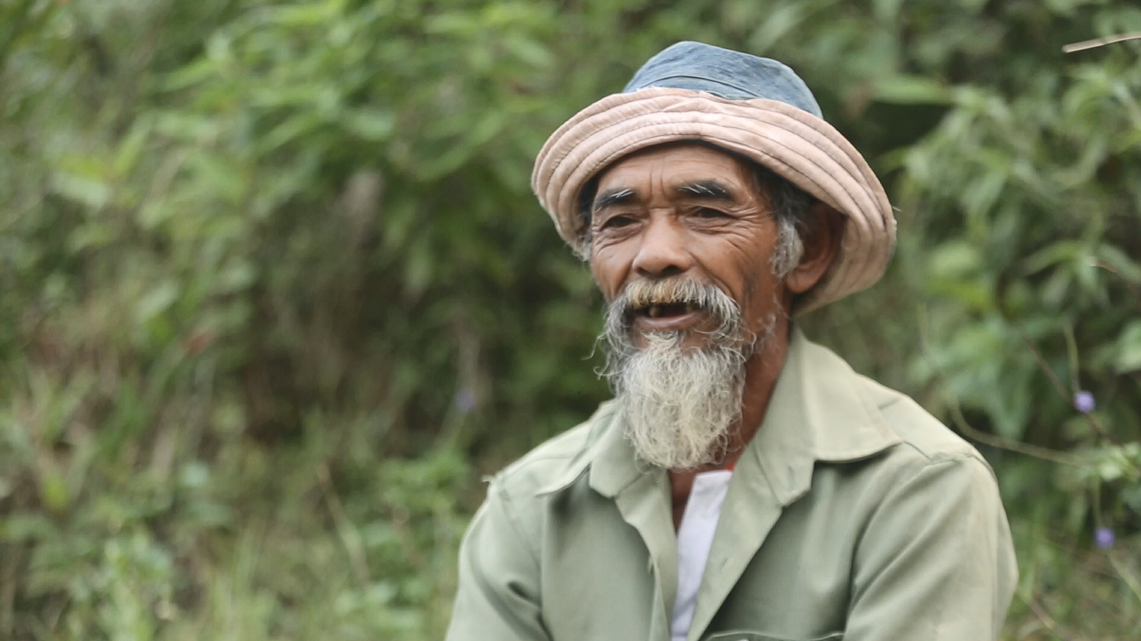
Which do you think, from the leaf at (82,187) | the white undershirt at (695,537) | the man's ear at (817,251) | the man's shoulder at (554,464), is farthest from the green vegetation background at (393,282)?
the man's shoulder at (554,464)

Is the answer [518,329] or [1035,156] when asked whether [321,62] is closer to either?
[518,329]

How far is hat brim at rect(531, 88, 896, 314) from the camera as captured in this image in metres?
2.30

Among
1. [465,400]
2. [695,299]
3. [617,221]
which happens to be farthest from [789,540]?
[465,400]

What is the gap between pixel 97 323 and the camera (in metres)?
4.47

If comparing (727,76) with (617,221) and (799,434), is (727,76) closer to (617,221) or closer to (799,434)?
(617,221)

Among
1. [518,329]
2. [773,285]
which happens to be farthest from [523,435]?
[773,285]

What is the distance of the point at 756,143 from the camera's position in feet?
7.53

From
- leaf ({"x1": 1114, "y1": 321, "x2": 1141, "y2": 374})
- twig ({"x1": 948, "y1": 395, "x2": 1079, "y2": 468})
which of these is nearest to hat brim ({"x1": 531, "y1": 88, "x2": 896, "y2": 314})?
twig ({"x1": 948, "y1": 395, "x2": 1079, "y2": 468})

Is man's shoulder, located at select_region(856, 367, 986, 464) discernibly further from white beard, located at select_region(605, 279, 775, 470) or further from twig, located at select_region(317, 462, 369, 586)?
twig, located at select_region(317, 462, 369, 586)

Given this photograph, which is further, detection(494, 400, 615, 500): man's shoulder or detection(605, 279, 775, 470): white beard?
detection(494, 400, 615, 500): man's shoulder

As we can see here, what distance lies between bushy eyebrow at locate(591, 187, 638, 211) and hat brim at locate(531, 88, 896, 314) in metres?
0.06

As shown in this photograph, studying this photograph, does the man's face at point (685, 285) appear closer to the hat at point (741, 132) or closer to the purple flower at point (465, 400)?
the hat at point (741, 132)

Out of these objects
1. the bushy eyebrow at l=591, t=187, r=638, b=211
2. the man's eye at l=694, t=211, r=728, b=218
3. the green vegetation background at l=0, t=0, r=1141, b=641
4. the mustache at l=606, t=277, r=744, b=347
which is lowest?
the green vegetation background at l=0, t=0, r=1141, b=641

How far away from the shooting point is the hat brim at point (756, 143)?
90.6 inches
